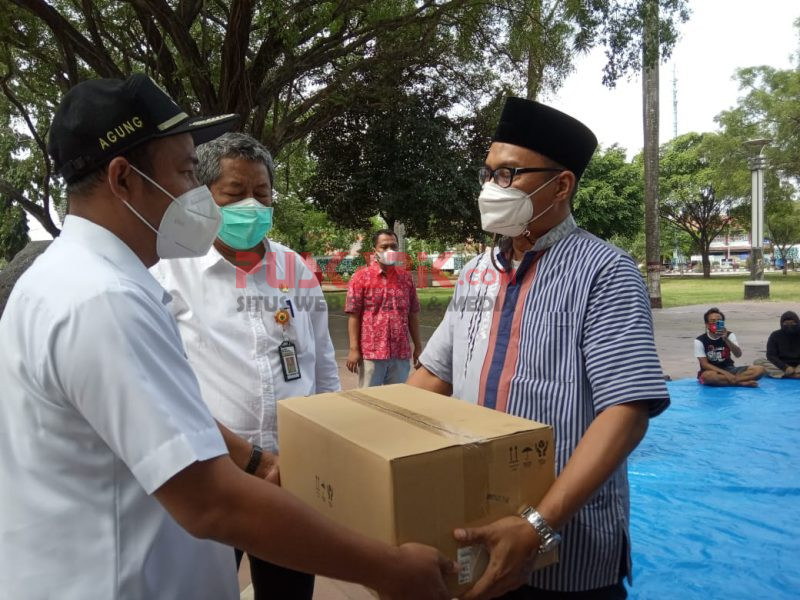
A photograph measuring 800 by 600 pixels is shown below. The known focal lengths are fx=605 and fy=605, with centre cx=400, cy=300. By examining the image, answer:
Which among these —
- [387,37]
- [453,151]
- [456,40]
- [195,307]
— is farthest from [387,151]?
[195,307]

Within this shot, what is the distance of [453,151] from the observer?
12797 mm

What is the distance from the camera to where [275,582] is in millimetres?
1937

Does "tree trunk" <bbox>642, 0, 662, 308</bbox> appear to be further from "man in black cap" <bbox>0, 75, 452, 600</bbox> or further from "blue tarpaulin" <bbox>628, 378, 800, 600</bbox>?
"man in black cap" <bbox>0, 75, 452, 600</bbox>

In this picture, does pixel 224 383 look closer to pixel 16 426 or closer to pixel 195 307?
pixel 195 307

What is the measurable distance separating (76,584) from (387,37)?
8.77 metres

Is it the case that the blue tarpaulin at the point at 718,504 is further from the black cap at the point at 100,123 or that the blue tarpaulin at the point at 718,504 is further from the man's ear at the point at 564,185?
the black cap at the point at 100,123

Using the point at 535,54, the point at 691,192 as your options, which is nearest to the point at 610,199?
the point at 691,192

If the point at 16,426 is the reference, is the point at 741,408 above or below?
below

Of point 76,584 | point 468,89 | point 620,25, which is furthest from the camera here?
point 468,89

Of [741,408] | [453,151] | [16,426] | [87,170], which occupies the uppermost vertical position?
[453,151]

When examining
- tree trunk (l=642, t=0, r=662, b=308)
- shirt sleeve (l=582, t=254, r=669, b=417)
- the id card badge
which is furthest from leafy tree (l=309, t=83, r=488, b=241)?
shirt sleeve (l=582, t=254, r=669, b=417)

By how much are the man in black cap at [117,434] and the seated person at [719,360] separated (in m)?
7.67

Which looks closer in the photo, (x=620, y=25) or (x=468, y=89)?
(x=620, y=25)

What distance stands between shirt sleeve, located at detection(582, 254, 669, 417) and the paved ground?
197 centimetres
